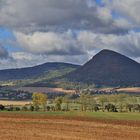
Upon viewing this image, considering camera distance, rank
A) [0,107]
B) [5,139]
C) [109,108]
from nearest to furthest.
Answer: [5,139], [0,107], [109,108]

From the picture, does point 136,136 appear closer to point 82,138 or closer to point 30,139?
point 82,138

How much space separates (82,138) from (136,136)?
9.71 m

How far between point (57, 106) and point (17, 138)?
141 meters

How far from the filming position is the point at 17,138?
56.8 metres

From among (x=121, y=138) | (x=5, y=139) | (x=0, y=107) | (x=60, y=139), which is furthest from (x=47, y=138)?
(x=0, y=107)

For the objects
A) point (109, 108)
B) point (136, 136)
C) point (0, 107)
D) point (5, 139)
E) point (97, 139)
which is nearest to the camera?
point (5, 139)

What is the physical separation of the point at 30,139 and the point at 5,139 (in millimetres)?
3154

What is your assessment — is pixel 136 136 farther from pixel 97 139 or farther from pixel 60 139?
pixel 60 139

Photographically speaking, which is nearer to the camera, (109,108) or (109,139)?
(109,139)

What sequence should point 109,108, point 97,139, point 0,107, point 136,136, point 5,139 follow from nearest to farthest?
point 5,139 → point 97,139 → point 136,136 → point 0,107 → point 109,108

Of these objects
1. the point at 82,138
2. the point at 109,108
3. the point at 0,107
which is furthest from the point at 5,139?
the point at 109,108

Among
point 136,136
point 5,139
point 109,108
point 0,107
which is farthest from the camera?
point 109,108

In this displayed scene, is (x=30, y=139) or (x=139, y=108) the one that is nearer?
(x=30, y=139)

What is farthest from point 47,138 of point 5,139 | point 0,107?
point 0,107
